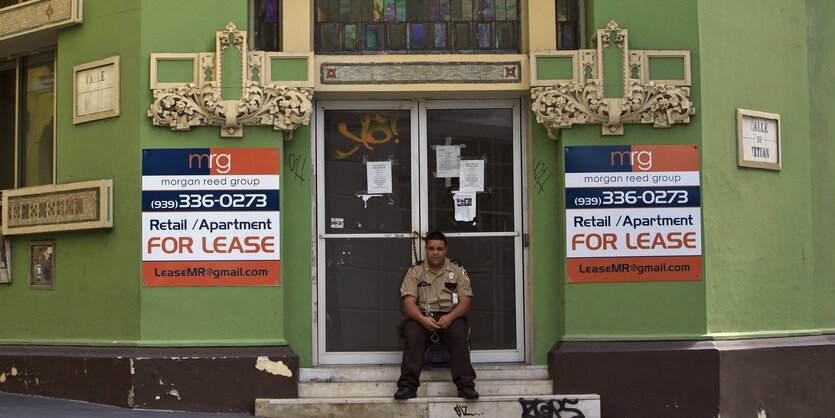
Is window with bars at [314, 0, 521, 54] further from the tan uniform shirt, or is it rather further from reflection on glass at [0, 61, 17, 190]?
reflection on glass at [0, 61, 17, 190]

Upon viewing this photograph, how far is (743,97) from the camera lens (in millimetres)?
11242

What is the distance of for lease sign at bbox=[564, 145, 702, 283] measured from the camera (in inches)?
428

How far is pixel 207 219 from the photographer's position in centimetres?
1077

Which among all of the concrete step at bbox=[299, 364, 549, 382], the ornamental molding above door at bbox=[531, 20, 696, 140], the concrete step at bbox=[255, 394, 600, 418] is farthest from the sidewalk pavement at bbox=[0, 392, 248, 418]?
the ornamental molding above door at bbox=[531, 20, 696, 140]

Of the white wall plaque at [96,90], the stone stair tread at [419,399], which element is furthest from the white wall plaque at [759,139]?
the white wall plaque at [96,90]

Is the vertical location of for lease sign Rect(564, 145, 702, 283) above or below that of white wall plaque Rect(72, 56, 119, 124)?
below

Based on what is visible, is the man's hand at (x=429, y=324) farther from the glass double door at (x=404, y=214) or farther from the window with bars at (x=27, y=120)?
the window with bars at (x=27, y=120)

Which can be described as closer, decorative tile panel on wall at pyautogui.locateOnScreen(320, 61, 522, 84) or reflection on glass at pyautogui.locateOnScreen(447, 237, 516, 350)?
decorative tile panel on wall at pyautogui.locateOnScreen(320, 61, 522, 84)

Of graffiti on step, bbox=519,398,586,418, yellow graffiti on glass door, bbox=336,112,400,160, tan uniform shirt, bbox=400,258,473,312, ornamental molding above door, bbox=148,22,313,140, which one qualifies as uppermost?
ornamental molding above door, bbox=148,22,313,140

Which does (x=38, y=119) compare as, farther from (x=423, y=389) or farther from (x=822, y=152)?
(x=822, y=152)

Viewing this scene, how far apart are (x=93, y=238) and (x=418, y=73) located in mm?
3355

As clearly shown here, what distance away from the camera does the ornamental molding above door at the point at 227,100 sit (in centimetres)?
1075

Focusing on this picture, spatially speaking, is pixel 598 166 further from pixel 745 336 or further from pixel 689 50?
pixel 745 336

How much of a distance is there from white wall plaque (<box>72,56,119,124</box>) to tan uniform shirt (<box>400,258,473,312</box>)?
306 cm
